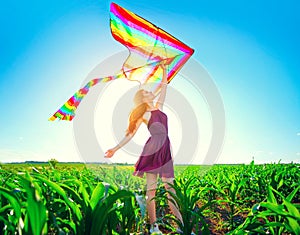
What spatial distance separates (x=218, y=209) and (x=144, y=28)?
131 inches

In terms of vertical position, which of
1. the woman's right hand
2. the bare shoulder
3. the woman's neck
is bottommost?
the woman's right hand

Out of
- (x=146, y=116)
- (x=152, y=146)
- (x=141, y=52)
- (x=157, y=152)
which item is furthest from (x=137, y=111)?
(x=141, y=52)

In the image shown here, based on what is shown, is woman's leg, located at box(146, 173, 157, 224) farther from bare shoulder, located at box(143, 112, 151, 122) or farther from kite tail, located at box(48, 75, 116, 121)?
kite tail, located at box(48, 75, 116, 121)

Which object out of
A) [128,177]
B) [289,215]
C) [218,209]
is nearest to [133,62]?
[128,177]

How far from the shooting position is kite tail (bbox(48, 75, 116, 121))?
4.60 metres

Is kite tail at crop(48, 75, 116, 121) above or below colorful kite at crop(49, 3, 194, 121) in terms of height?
below

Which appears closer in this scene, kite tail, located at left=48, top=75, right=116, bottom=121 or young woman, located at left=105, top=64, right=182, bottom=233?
young woman, located at left=105, top=64, right=182, bottom=233

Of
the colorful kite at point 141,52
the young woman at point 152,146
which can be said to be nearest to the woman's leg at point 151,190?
the young woman at point 152,146

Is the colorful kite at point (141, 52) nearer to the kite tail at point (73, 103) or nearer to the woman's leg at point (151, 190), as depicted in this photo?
the kite tail at point (73, 103)

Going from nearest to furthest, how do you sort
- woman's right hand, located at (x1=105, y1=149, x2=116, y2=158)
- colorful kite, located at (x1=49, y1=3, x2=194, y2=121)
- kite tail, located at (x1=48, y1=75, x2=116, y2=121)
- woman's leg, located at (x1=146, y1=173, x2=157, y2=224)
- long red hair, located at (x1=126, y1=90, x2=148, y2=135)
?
woman's leg, located at (x1=146, y1=173, x2=157, y2=224) < woman's right hand, located at (x1=105, y1=149, x2=116, y2=158) < long red hair, located at (x1=126, y1=90, x2=148, y2=135) < colorful kite, located at (x1=49, y1=3, x2=194, y2=121) < kite tail, located at (x1=48, y1=75, x2=116, y2=121)

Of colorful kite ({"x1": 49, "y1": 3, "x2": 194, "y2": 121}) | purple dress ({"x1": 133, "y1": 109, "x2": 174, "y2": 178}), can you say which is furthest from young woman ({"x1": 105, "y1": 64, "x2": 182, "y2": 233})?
colorful kite ({"x1": 49, "y1": 3, "x2": 194, "y2": 121})

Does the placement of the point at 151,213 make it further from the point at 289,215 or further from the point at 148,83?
the point at 148,83

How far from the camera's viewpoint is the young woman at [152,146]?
3549mm

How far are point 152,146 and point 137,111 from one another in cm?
56
